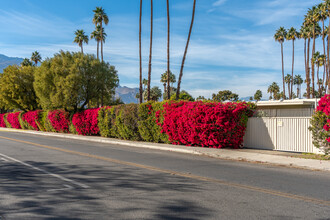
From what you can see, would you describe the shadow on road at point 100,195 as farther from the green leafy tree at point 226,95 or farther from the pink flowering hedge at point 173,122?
the green leafy tree at point 226,95

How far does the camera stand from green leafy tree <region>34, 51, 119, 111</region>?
3141 centimetres

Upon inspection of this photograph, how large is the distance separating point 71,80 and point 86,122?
16.8 feet

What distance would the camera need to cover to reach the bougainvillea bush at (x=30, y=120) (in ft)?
133

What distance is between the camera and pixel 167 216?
205 inches

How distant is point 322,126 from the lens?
12.8m

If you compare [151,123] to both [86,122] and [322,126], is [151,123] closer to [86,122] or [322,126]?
[86,122]

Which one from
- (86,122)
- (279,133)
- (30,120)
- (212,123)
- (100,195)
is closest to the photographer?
(100,195)

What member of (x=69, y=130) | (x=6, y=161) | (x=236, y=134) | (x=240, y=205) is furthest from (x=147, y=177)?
(x=69, y=130)

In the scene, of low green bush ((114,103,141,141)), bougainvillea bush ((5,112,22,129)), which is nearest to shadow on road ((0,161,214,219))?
low green bush ((114,103,141,141))

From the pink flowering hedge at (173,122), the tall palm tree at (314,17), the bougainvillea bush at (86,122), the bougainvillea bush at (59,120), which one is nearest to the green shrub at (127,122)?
the pink flowering hedge at (173,122)

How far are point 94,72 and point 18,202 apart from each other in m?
28.4

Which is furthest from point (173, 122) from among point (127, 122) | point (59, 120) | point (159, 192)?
point (59, 120)

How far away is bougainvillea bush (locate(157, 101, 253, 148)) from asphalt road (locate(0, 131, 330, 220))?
19.3ft

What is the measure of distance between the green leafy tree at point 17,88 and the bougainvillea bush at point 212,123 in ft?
115
